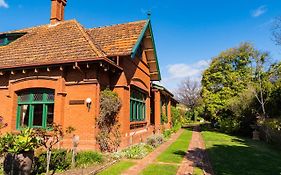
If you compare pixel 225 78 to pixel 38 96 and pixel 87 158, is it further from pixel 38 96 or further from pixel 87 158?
pixel 87 158

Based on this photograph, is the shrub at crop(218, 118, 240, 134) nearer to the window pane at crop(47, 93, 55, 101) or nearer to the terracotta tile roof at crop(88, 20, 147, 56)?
the terracotta tile roof at crop(88, 20, 147, 56)

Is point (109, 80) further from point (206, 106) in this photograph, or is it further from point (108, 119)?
point (206, 106)

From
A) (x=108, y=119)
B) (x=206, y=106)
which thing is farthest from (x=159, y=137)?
(x=206, y=106)

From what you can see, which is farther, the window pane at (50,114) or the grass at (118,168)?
the window pane at (50,114)

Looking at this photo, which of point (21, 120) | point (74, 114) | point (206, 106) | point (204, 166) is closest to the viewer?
point (204, 166)

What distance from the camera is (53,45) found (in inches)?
530

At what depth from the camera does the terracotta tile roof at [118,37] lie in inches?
510

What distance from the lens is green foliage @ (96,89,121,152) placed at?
11.5 m

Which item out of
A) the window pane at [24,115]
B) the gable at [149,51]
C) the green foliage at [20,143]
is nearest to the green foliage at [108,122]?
the green foliage at [20,143]

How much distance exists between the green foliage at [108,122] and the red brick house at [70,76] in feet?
1.08

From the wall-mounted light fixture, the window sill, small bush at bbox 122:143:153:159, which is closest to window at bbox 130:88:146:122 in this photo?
the window sill

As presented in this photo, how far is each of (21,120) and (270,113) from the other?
756 inches

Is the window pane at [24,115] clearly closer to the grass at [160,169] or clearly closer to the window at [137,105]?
the window at [137,105]

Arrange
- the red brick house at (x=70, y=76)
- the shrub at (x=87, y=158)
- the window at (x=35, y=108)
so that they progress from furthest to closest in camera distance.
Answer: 1. the window at (x=35, y=108)
2. the red brick house at (x=70, y=76)
3. the shrub at (x=87, y=158)
